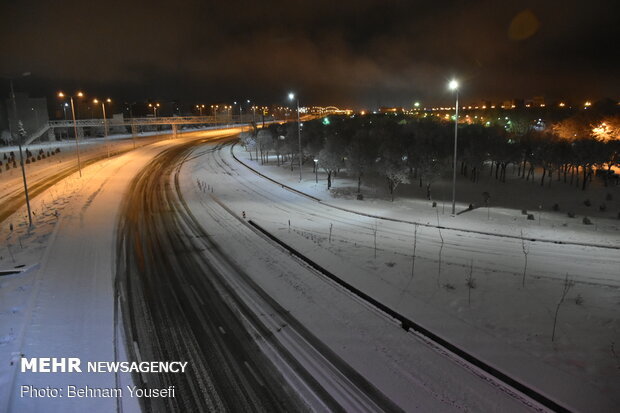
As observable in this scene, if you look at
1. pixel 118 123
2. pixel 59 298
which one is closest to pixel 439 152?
pixel 59 298

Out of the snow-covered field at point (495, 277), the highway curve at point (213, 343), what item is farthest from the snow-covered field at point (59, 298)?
the snow-covered field at point (495, 277)

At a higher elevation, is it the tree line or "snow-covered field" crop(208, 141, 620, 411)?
the tree line

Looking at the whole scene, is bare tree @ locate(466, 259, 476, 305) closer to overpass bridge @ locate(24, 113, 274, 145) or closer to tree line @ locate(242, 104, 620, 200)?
tree line @ locate(242, 104, 620, 200)

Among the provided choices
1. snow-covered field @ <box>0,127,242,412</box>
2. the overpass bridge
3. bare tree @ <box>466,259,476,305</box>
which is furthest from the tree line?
the overpass bridge

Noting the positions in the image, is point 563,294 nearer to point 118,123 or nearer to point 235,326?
point 235,326

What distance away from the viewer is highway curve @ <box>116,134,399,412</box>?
9453 millimetres

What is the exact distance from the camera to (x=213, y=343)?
11.8m

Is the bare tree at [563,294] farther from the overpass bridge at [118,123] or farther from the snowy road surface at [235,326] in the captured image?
the overpass bridge at [118,123]

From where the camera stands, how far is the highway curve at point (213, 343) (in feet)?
31.0

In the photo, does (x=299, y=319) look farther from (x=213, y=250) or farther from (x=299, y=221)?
(x=299, y=221)

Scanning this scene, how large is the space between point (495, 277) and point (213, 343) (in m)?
11.7

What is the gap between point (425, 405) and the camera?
9.05 metres

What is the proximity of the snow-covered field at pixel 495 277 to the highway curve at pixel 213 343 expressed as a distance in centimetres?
390

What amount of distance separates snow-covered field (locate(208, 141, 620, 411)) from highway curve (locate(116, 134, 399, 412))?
154 inches
